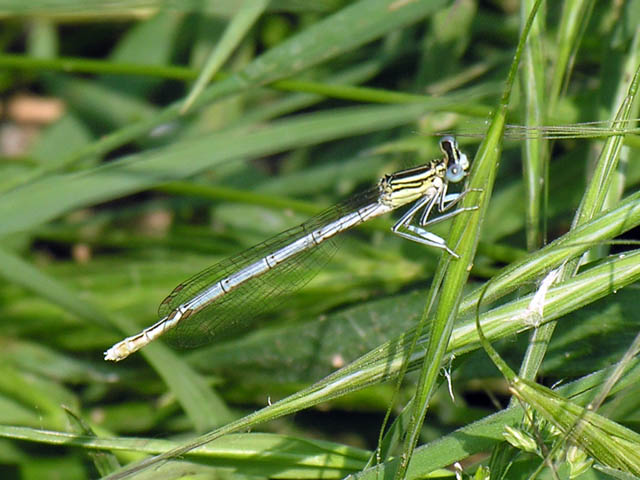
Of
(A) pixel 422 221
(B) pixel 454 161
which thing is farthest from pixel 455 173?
(A) pixel 422 221

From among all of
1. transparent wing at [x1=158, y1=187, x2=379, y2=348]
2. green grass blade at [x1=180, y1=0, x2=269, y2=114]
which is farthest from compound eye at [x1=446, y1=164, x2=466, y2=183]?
green grass blade at [x1=180, y1=0, x2=269, y2=114]

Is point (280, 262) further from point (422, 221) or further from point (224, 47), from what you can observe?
point (224, 47)

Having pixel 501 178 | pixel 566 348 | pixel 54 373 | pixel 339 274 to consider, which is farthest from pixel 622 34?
pixel 54 373

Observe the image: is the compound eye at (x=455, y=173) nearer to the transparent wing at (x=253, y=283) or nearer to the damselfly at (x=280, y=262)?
the damselfly at (x=280, y=262)

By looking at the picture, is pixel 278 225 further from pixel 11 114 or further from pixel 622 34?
pixel 11 114

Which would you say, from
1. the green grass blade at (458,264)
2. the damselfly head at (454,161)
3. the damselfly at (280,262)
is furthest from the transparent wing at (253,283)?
the green grass blade at (458,264)

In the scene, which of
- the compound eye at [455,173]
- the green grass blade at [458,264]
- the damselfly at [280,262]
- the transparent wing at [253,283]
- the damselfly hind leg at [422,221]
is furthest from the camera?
the transparent wing at [253,283]
